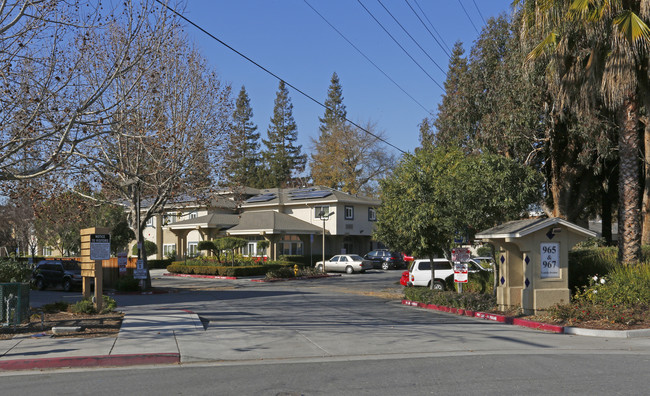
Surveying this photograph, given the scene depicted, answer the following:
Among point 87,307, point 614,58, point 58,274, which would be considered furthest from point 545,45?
point 58,274

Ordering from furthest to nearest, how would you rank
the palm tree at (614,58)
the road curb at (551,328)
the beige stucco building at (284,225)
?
the beige stucco building at (284,225)
the palm tree at (614,58)
the road curb at (551,328)

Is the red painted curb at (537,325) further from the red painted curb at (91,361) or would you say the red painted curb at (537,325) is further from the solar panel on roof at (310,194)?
the solar panel on roof at (310,194)

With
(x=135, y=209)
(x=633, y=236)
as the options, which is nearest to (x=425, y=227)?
(x=633, y=236)

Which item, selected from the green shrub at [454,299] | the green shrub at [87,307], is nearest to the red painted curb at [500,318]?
the green shrub at [454,299]

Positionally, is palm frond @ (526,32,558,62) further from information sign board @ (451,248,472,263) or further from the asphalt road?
the asphalt road

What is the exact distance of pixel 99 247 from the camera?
1708 centimetres

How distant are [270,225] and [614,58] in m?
34.0

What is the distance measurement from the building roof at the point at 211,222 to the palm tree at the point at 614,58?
35.8 m

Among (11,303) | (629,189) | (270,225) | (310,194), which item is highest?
(310,194)

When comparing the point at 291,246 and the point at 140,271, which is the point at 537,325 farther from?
the point at 291,246

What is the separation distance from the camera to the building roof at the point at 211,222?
5172cm

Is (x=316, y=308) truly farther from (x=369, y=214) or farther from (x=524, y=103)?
(x=369, y=214)

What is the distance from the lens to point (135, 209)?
28.2 metres

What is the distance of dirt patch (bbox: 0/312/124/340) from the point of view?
1317cm
